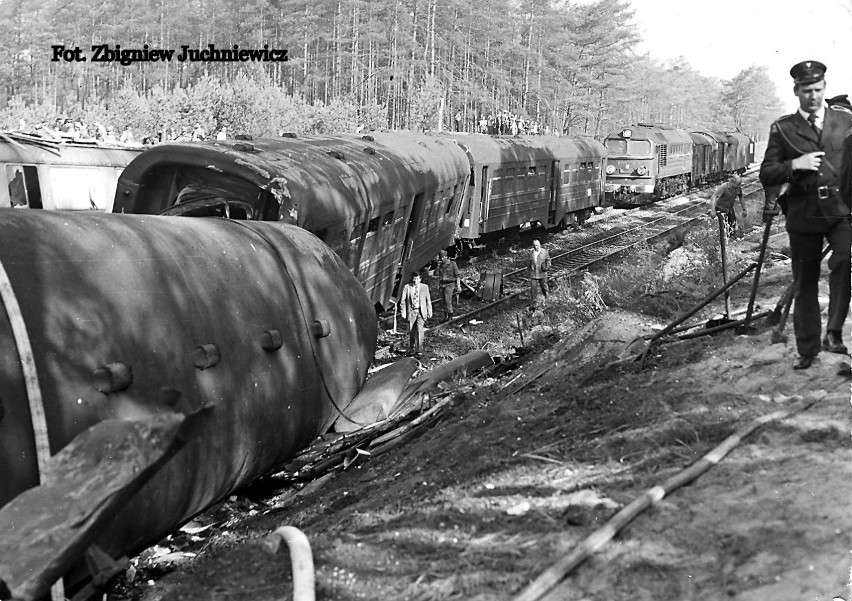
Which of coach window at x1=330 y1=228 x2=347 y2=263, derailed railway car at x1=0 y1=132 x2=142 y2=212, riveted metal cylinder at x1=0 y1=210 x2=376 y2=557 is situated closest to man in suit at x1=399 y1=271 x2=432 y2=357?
coach window at x1=330 y1=228 x2=347 y2=263

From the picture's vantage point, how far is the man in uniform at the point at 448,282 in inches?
657

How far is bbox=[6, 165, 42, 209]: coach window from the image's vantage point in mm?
17812

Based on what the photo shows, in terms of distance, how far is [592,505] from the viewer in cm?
460

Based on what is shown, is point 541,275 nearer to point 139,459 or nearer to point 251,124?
point 139,459

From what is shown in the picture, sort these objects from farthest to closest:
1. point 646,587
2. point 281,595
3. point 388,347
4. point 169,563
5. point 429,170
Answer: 1. point 429,170
2. point 388,347
3. point 169,563
4. point 281,595
5. point 646,587

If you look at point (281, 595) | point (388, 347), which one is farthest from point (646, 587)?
point (388, 347)

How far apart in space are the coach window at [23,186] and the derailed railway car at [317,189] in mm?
7519

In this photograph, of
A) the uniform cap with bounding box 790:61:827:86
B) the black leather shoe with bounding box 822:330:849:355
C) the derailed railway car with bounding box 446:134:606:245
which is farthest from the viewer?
the derailed railway car with bounding box 446:134:606:245

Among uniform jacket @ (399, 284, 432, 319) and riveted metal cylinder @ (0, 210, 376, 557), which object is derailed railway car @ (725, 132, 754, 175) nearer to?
uniform jacket @ (399, 284, 432, 319)

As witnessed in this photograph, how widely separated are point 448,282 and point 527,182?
29.0 ft

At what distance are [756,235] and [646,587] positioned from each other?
67.3 ft

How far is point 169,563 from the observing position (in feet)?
20.0

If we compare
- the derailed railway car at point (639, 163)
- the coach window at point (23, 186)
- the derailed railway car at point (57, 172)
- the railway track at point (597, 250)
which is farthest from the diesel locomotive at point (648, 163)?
the coach window at point (23, 186)

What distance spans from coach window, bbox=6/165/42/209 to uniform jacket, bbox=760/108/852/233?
15.8 m
